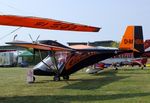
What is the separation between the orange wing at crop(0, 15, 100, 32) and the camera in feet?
39.3

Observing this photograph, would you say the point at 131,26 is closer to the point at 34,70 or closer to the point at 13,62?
the point at 34,70

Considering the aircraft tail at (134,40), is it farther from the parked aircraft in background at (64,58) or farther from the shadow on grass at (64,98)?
the shadow on grass at (64,98)

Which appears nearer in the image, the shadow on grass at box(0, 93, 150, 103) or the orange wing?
the shadow on grass at box(0, 93, 150, 103)

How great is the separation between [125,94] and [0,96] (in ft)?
13.7

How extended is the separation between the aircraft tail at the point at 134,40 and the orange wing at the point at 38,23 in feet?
51.8

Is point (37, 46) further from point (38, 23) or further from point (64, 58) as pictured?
point (38, 23)

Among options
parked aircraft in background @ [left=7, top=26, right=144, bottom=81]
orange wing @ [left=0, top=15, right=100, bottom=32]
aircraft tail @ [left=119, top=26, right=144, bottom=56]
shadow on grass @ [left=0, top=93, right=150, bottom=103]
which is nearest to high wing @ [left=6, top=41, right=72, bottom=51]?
parked aircraft in background @ [left=7, top=26, right=144, bottom=81]

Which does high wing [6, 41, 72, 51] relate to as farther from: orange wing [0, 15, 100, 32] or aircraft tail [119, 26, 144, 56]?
aircraft tail [119, 26, 144, 56]

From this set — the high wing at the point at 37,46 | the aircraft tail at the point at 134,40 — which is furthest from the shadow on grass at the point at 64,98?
the aircraft tail at the point at 134,40

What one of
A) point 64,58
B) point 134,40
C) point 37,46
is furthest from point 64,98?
point 134,40

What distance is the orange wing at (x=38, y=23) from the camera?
39.3 feet

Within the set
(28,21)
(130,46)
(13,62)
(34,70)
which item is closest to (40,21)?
(28,21)

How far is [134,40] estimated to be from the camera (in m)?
29.2

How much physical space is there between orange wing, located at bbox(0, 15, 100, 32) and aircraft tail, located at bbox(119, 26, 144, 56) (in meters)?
15.8
